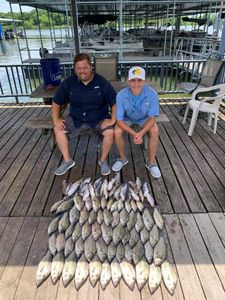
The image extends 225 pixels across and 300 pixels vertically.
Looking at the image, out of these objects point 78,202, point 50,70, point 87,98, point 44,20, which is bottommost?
point 78,202

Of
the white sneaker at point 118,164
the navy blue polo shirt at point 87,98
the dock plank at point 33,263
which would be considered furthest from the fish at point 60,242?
the navy blue polo shirt at point 87,98

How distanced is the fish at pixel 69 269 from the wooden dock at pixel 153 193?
2.0 inches

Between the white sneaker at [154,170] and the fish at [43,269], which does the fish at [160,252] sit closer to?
the fish at [43,269]

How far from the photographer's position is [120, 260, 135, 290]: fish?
4.83 feet

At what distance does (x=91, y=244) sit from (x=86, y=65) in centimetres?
163

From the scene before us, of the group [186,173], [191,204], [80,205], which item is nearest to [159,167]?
[186,173]

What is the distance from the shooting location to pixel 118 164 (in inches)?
104

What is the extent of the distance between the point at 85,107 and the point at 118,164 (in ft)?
2.35

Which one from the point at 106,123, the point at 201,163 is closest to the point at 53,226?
the point at 106,123

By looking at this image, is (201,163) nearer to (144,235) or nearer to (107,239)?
(144,235)

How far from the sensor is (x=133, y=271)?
5.03ft

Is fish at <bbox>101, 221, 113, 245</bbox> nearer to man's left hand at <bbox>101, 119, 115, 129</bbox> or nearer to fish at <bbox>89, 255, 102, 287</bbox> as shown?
fish at <bbox>89, 255, 102, 287</bbox>

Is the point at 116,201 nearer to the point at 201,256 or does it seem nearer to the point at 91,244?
the point at 91,244

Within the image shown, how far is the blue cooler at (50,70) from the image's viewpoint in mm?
3049
